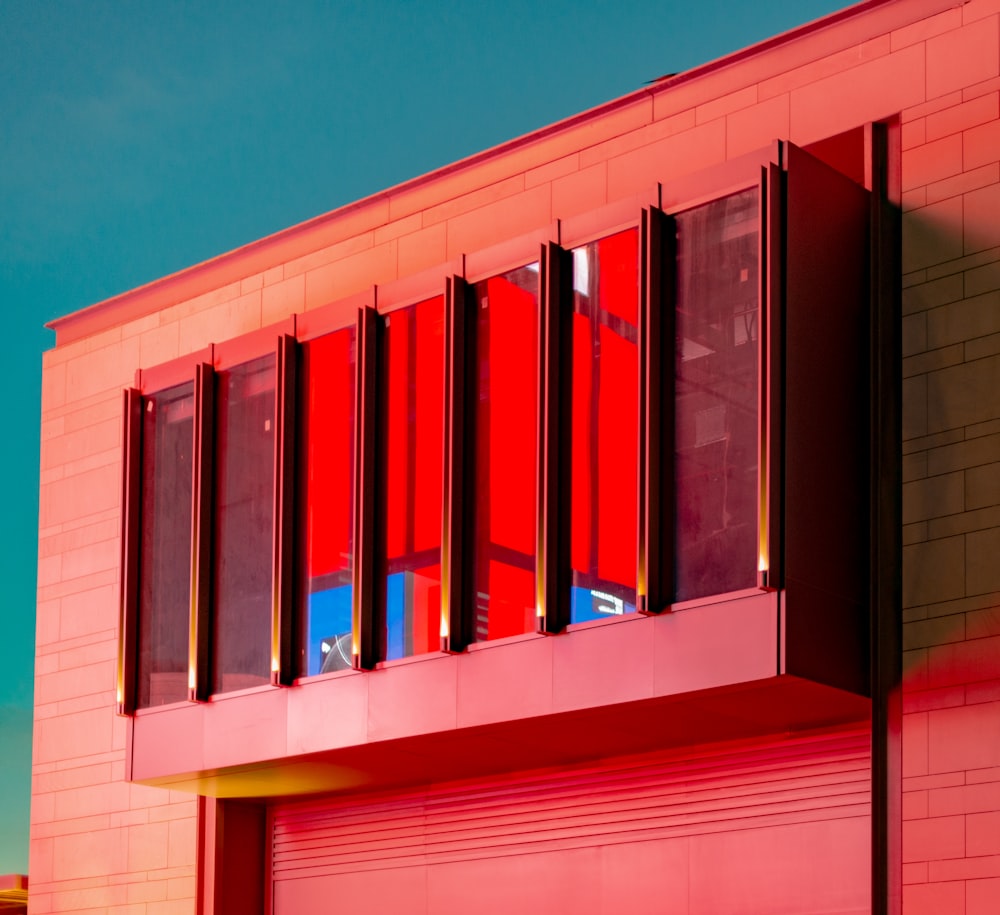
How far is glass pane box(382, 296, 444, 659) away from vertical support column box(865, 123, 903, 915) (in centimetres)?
363

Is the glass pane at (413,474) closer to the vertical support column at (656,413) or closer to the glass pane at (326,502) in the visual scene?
the glass pane at (326,502)

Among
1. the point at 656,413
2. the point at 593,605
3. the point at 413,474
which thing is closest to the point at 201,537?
the point at 413,474

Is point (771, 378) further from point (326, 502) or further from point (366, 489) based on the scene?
point (326, 502)

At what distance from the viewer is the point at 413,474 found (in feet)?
50.8

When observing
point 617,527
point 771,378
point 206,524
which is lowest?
point 617,527

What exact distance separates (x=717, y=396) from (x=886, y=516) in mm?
1510

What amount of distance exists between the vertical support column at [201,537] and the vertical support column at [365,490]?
1.82m

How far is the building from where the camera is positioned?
43.0 feet

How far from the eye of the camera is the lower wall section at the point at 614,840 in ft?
45.5

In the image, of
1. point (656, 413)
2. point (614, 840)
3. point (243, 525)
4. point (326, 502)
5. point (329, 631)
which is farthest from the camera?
point (243, 525)

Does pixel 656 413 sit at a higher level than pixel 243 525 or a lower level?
higher

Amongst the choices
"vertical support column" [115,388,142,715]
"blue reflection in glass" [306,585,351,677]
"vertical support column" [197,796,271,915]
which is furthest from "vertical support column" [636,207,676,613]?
"vertical support column" [197,796,271,915]

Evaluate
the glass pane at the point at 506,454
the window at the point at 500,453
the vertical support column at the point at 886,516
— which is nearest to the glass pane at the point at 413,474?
the window at the point at 500,453

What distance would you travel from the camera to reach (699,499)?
13430 mm
